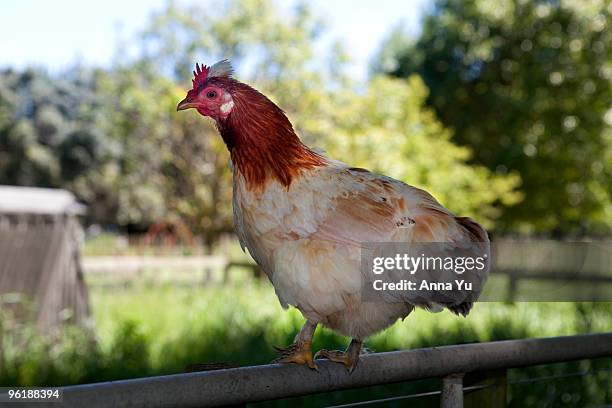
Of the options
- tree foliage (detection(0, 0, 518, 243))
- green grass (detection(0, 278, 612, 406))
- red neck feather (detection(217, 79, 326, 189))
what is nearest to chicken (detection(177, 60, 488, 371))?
red neck feather (detection(217, 79, 326, 189))

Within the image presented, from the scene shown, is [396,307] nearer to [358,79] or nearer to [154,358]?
[154,358]

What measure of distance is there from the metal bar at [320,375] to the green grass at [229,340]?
196 centimetres

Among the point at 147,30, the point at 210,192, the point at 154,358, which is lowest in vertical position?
the point at 154,358

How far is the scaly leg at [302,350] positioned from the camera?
1771mm

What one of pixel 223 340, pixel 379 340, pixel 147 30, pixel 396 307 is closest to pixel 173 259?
pixel 147 30

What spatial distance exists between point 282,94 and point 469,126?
25.0 feet

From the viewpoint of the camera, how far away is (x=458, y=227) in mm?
1928

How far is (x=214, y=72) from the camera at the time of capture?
2041mm

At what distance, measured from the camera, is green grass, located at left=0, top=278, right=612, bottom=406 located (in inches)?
198

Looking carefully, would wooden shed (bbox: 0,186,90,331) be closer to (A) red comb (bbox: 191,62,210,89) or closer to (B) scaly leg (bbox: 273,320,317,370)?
(A) red comb (bbox: 191,62,210,89)

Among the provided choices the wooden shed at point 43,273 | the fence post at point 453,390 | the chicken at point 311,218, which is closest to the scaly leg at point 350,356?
the chicken at point 311,218

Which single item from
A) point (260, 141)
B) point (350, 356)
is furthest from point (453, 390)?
point (260, 141)

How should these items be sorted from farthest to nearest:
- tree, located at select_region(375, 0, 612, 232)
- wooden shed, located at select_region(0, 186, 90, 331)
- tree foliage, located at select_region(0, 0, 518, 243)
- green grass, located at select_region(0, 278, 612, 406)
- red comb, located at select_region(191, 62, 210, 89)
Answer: tree, located at select_region(375, 0, 612, 232), tree foliage, located at select_region(0, 0, 518, 243), wooden shed, located at select_region(0, 186, 90, 331), green grass, located at select_region(0, 278, 612, 406), red comb, located at select_region(191, 62, 210, 89)

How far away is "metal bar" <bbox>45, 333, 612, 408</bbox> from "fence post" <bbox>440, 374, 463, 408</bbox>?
5cm
